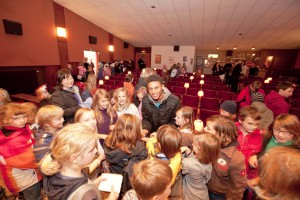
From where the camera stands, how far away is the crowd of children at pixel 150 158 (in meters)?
0.95

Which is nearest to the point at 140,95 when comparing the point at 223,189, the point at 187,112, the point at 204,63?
the point at 187,112

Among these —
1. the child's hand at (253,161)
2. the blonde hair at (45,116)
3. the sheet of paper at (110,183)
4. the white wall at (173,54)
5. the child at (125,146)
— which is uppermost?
the white wall at (173,54)

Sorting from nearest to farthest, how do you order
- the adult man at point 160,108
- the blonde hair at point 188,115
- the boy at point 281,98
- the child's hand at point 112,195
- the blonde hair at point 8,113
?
the child's hand at point 112,195 → the blonde hair at point 8,113 → the blonde hair at point 188,115 → the adult man at point 160,108 → the boy at point 281,98

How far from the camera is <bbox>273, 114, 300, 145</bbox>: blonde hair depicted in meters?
1.57

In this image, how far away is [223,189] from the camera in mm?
1608

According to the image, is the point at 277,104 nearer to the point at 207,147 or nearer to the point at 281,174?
the point at 207,147

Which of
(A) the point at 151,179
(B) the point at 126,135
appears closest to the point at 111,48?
(B) the point at 126,135

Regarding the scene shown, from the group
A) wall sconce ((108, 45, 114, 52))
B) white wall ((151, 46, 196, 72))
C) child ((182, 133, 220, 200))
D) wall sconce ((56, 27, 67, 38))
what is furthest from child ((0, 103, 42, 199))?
white wall ((151, 46, 196, 72))

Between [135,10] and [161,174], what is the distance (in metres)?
8.01

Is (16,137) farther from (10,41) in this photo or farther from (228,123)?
(10,41)

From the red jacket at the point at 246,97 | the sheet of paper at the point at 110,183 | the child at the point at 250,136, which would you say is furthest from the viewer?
the red jacket at the point at 246,97

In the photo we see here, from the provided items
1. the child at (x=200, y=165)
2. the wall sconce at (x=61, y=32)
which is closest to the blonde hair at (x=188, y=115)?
the child at (x=200, y=165)

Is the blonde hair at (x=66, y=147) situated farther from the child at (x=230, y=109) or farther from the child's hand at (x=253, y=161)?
the child at (x=230, y=109)

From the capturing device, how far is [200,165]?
1446 millimetres
